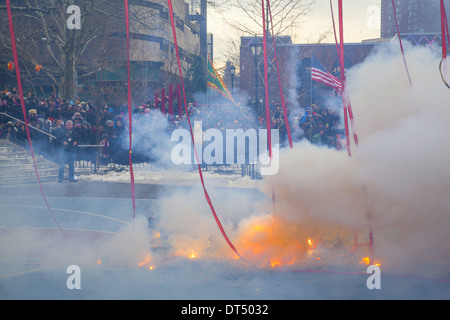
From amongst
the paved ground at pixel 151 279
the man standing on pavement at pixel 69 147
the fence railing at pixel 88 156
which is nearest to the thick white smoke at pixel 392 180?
the paved ground at pixel 151 279

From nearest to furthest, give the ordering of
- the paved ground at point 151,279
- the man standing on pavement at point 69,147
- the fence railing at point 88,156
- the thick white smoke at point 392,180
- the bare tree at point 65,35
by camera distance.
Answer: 1. the paved ground at point 151,279
2. the thick white smoke at point 392,180
3. the man standing on pavement at point 69,147
4. the fence railing at point 88,156
5. the bare tree at point 65,35

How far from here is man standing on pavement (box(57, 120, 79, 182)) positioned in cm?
1408

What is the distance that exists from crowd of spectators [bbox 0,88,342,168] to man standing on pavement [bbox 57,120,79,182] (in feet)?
1.02

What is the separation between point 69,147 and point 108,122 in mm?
1770

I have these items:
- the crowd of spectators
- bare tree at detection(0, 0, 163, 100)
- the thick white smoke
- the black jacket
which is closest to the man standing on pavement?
the black jacket

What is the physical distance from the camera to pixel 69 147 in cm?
1409

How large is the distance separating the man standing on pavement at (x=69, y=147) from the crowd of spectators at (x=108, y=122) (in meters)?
0.31

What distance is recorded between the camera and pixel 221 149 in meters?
15.8

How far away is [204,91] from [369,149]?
91.4 feet

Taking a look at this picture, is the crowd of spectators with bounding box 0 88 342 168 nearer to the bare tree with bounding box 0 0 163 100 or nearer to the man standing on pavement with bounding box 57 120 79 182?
the man standing on pavement with bounding box 57 120 79 182

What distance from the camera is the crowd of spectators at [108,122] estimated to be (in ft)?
50.5

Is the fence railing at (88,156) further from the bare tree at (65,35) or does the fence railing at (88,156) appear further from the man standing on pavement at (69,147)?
the bare tree at (65,35)

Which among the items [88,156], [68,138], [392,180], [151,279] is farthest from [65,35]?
[392,180]
